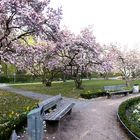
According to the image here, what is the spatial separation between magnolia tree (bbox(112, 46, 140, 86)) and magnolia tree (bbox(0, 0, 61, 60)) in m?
22.2

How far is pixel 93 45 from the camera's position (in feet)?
99.7

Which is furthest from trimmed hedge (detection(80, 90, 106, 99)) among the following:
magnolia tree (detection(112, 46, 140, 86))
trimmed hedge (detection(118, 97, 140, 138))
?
magnolia tree (detection(112, 46, 140, 86))

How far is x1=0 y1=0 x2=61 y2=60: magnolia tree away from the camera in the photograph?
59.2ft

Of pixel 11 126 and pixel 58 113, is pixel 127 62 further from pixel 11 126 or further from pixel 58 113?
pixel 11 126

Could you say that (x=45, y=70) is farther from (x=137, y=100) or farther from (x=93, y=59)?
(x=137, y=100)

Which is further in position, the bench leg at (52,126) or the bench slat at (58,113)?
the bench slat at (58,113)

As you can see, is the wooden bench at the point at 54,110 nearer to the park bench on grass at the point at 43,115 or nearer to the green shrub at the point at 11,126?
the park bench on grass at the point at 43,115

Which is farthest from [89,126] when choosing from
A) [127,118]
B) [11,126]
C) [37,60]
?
[37,60]

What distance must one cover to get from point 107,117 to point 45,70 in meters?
22.3

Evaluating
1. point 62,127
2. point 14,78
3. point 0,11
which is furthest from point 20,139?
point 14,78

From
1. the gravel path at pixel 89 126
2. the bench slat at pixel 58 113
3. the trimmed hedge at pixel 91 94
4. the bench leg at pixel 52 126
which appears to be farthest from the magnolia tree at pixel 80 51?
the bench leg at pixel 52 126

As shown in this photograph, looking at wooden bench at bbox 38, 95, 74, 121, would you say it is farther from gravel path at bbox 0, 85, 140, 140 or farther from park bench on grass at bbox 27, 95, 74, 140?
gravel path at bbox 0, 85, 140, 140

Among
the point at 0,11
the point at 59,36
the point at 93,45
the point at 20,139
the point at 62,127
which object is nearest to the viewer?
the point at 20,139

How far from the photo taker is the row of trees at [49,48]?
1866cm
